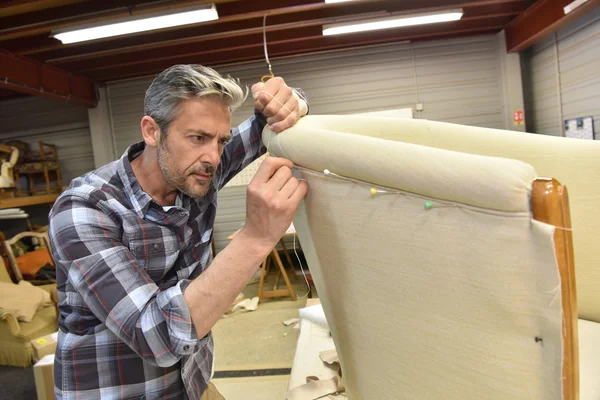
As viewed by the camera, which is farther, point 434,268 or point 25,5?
point 25,5

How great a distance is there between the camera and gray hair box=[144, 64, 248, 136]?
2.98ft

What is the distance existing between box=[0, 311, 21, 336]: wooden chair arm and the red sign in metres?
5.93

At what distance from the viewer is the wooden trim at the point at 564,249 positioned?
1.34 ft

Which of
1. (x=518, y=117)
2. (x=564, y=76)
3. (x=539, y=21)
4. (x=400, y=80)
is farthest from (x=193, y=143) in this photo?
(x=518, y=117)

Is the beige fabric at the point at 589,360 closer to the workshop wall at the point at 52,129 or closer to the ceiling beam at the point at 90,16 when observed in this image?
the ceiling beam at the point at 90,16

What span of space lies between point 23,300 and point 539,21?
5837 millimetres

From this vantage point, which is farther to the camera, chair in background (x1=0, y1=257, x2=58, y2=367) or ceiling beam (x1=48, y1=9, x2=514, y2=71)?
ceiling beam (x1=48, y1=9, x2=514, y2=71)

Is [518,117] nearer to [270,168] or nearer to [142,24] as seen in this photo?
[142,24]

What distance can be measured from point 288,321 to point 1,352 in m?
2.31

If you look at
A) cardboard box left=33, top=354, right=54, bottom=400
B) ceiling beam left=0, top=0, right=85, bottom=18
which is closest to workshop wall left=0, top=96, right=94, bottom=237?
ceiling beam left=0, top=0, right=85, bottom=18

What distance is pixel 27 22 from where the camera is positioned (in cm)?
349

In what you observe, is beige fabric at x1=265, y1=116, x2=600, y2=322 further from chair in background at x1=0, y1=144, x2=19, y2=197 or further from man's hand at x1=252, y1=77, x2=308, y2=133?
chair in background at x1=0, y1=144, x2=19, y2=197

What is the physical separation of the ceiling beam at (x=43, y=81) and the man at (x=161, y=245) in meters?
4.21

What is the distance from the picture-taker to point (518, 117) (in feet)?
16.7
